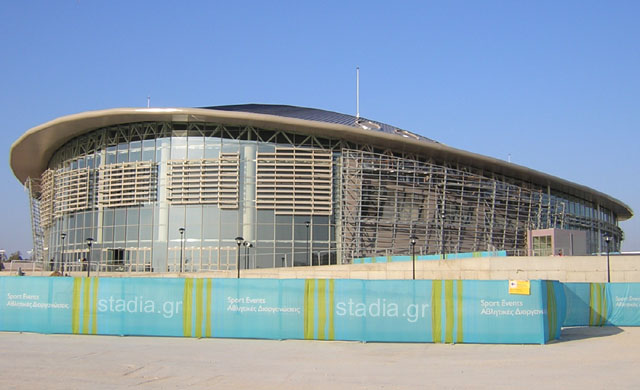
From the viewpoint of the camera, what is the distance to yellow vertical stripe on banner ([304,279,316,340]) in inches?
775

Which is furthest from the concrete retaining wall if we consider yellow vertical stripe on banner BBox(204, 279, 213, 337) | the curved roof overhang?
the curved roof overhang

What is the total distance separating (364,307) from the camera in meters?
19.4

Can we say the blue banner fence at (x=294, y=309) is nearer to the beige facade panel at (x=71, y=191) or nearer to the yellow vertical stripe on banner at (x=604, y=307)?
the yellow vertical stripe on banner at (x=604, y=307)

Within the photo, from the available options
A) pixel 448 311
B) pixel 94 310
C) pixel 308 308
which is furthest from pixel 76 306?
pixel 448 311

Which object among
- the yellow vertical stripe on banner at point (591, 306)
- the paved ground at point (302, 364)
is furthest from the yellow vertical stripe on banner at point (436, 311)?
the yellow vertical stripe on banner at point (591, 306)

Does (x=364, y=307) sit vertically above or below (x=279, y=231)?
below

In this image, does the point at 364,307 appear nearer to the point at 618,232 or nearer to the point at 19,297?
the point at 19,297

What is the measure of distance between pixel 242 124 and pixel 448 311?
107ft

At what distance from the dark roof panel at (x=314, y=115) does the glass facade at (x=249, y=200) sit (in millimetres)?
3269

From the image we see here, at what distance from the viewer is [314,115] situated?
5547 centimetres

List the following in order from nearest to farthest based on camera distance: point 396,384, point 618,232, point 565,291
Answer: point 396,384
point 565,291
point 618,232

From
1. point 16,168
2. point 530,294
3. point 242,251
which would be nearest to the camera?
point 530,294

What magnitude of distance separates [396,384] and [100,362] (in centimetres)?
690

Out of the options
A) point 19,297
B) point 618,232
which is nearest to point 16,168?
point 19,297
